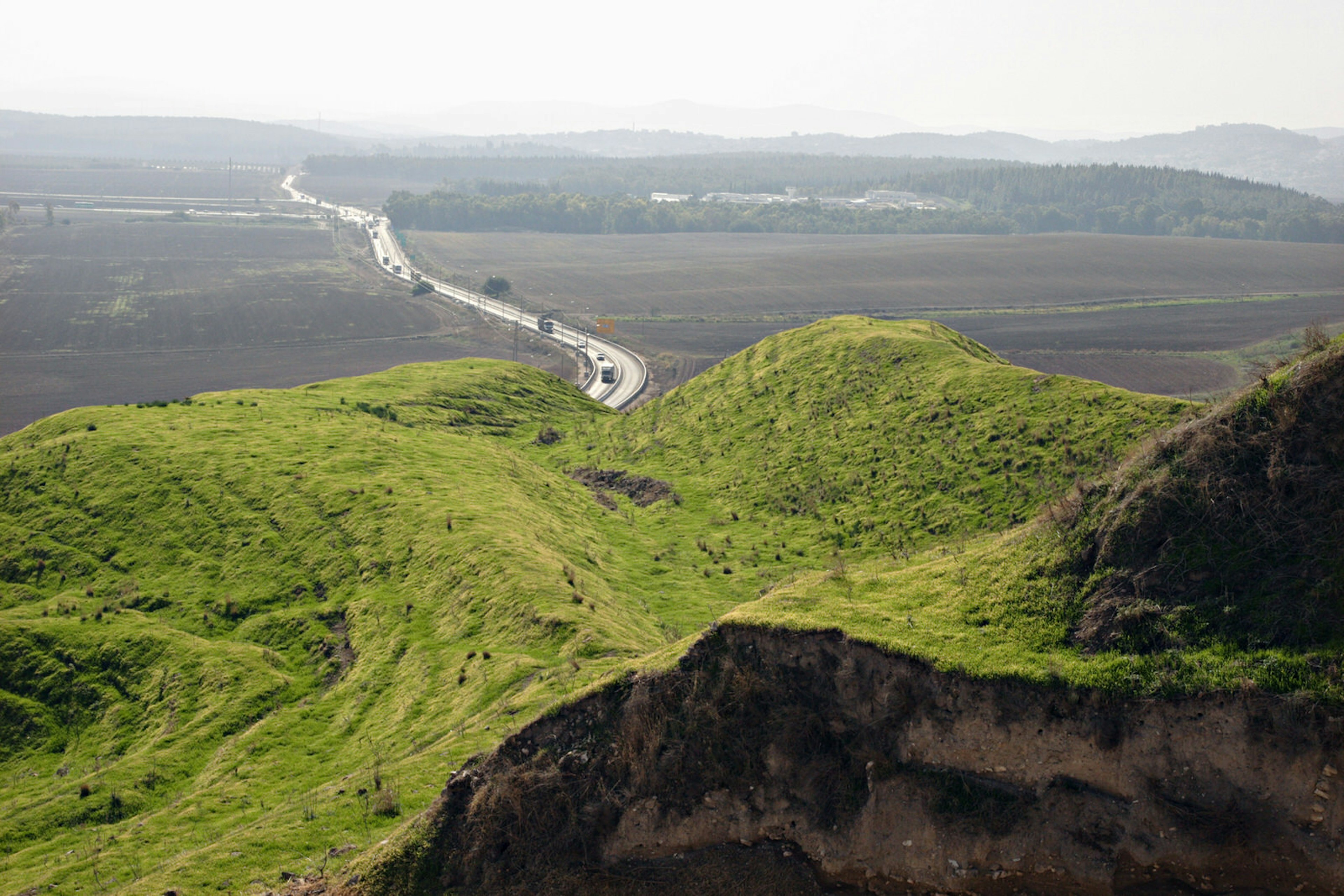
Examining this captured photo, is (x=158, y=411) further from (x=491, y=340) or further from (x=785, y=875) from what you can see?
(x=491, y=340)

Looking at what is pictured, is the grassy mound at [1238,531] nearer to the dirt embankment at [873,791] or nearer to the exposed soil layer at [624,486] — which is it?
the dirt embankment at [873,791]

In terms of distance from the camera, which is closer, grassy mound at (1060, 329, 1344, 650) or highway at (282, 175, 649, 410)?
grassy mound at (1060, 329, 1344, 650)

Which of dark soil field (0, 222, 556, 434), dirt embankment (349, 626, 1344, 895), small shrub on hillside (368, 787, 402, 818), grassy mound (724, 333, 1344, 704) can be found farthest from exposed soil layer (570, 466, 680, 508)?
dark soil field (0, 222, 556, 434)

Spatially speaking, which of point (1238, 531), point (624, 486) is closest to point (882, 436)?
point (624, 486)

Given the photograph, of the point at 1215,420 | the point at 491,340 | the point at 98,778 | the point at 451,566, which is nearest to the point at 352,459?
the point at 451,566

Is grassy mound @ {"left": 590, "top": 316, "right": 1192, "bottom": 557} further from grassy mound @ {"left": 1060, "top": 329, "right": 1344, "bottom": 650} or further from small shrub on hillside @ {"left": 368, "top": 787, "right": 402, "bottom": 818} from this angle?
small shrub on hillside @ {"left": 368, "top": 787, "right": 402, "bottom": 818}

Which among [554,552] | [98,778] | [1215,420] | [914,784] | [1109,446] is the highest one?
[1215,420]
